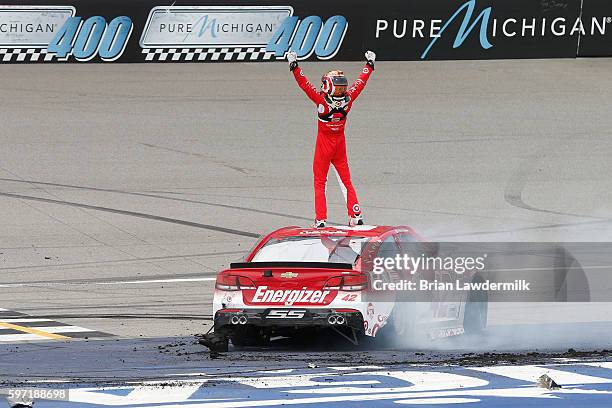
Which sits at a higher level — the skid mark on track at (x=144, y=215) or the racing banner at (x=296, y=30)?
the racing banner at (x=296, y=30)

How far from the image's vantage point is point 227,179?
71.4 feet

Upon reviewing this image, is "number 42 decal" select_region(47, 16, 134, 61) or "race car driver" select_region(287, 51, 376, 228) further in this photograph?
"number 42 decal" select_region(47, 16, 134, 61)

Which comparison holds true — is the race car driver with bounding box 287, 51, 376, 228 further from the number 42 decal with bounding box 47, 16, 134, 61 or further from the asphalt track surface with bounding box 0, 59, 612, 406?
the number 42 decal with bounding box 47, 16, 134, 61

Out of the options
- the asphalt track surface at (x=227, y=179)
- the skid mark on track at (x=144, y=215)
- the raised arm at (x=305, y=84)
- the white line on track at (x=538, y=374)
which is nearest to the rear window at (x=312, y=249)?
the asphalt track surface at (x=227, y=179)

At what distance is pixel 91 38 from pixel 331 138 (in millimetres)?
11744

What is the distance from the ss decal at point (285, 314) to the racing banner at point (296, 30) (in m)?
15.4

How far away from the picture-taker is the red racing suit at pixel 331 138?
49.3 ft

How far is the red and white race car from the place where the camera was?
426 inches

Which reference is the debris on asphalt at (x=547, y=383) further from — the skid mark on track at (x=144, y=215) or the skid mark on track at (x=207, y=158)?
the skid mark on track at (x=207, y=158)

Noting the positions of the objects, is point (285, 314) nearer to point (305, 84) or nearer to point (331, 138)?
point (305, 84)

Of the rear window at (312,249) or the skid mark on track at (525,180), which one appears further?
the skid mark on track at (525,180)

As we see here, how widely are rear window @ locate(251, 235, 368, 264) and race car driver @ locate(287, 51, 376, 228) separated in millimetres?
2894

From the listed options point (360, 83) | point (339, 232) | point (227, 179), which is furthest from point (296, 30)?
point (339, 232)

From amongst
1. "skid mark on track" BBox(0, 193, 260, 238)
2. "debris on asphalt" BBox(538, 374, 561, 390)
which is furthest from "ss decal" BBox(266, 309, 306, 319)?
"skid mark on track" BBox(0, 193, 260, 238)
